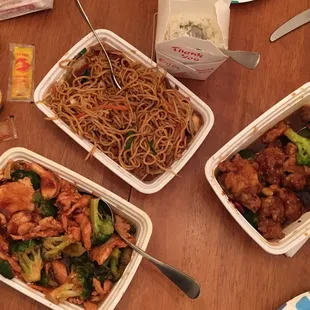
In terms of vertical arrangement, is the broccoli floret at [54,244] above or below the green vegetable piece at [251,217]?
below

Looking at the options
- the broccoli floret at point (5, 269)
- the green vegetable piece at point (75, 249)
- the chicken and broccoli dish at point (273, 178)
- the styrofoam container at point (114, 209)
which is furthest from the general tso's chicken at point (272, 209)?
the broccoli floret at point (5, 269)

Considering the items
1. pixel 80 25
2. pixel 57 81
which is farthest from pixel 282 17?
pixel 57 81

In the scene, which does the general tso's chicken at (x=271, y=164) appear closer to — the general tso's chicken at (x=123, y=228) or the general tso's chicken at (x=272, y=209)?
the general tso's chicken at (x=272, y=209)

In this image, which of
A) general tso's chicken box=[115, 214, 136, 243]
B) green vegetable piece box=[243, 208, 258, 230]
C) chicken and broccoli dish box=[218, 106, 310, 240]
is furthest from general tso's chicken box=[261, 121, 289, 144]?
general tso's chicken box=[115, 214, 136, 243]

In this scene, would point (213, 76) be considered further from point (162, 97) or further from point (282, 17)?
point (282, 17)

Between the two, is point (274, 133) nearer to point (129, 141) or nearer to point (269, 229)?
point (269, 229)

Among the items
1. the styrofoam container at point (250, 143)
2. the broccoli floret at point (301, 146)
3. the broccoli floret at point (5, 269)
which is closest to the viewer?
the broccoli floret at point (5, 269)

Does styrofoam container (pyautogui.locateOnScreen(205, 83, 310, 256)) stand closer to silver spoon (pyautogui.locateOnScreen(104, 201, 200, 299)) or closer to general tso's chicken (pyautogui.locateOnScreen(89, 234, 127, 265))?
silver spoon (pyautogui.locateOnScreen(104, 201, 200, 299))

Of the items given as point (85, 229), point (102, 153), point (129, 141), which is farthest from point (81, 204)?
point (129, 141)
